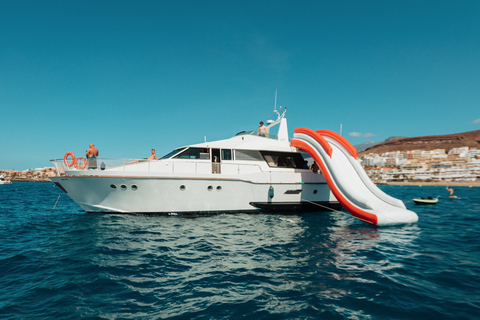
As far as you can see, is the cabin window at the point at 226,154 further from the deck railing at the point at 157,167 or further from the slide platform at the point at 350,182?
the slide platform at the point at 350,182

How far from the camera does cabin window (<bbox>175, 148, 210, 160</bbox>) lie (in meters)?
10.7

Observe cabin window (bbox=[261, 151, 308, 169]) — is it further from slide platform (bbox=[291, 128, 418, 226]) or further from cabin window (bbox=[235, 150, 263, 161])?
slide platform (bbox=[291, 128, 418, 226])

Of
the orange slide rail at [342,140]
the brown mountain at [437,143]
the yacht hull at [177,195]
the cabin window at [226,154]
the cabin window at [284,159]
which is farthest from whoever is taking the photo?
the brown mountain at [437,143]

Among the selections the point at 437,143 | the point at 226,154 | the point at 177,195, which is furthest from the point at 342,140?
the point at 437,143

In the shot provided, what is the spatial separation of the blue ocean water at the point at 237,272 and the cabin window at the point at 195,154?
3392mm

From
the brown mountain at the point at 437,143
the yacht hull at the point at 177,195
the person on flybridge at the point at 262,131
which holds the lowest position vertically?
the yacht hull at the point at 177,195

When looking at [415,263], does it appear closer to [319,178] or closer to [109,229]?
[319,178]

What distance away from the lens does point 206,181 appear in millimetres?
9961

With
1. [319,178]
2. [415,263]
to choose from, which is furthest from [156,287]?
[319,178]

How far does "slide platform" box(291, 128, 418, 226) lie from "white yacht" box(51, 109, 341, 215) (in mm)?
1061

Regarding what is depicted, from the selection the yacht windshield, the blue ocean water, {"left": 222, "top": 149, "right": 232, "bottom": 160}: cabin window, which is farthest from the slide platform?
the yacht windshield

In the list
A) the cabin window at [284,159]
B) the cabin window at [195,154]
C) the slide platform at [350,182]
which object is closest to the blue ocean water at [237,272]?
the slide platform at [350,182]

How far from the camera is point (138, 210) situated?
9734 mm

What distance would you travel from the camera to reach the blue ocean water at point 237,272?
341cm
